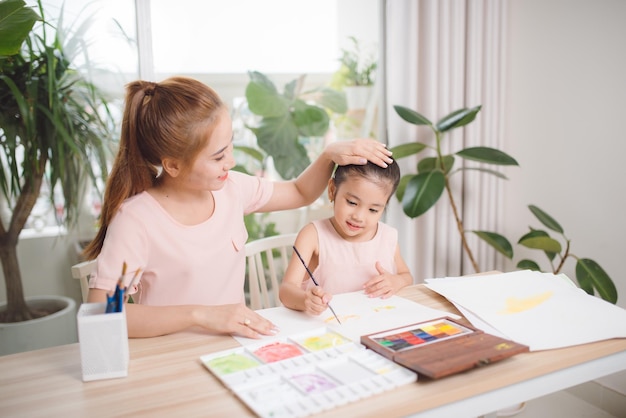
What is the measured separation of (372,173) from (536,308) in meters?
0.54

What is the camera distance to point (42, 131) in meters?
2.20

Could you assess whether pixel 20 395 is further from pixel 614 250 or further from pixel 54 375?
pixel 614 250

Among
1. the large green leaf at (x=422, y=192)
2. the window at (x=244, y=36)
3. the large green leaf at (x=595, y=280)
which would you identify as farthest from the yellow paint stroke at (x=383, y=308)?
the window at (x=244, y=36)

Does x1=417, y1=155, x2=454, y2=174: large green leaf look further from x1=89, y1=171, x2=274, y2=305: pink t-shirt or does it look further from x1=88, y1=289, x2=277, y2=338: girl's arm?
x1=88, y1=289, x2=277, y2=338: girl's arm

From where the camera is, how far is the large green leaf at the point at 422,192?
7.88 feet

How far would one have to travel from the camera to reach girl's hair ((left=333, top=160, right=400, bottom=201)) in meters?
1.53

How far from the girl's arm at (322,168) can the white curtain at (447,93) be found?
3.69 feet

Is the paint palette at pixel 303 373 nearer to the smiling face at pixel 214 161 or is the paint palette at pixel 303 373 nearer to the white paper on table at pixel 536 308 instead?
the white paper on table at pixel 536 308

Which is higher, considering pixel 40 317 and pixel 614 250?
pixel 614 250

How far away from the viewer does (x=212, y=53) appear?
2.66 metres

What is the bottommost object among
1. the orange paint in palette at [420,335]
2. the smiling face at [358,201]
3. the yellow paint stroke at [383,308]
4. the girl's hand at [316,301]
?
the yellow paint stroke at [383,308]

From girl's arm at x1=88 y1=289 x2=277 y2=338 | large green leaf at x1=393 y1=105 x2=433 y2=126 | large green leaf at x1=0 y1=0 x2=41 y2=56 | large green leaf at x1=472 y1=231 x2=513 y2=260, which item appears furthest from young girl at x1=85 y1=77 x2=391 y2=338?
large green leaf at x1=472 y1=231 x2=513 y2=260

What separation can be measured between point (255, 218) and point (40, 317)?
3.51ft

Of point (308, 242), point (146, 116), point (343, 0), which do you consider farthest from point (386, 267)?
point (343, 0)
